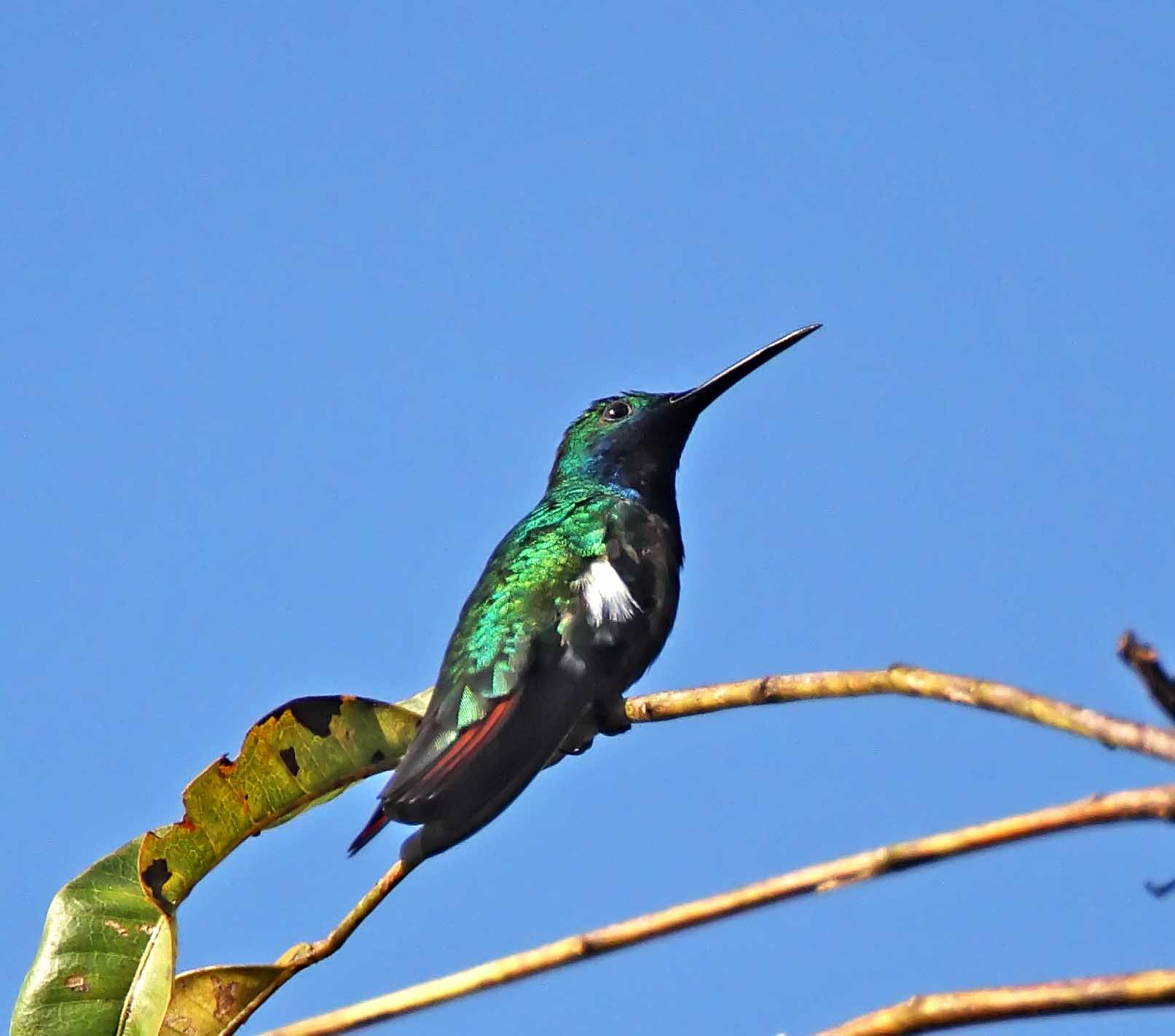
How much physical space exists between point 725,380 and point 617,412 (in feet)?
1.32

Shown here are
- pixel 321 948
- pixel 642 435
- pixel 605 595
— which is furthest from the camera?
pixel 642 435

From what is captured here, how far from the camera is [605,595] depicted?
456cm

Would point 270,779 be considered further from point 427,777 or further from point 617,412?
point 617,412

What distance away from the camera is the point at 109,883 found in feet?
9.45

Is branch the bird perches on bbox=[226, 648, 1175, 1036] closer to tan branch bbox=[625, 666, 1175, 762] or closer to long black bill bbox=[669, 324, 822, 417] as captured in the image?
tan branch bbox=[625, 666, 1175, 762]

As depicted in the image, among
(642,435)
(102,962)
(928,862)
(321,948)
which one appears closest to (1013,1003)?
(928,862)

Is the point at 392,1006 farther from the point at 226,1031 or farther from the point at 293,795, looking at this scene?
the point at 293,795

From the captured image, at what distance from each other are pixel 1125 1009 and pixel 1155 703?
0.22 m

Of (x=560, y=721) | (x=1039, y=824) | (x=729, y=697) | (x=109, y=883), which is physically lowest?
(x=1039, y=824)

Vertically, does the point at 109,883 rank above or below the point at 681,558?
below

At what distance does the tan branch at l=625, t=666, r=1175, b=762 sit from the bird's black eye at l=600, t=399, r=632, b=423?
290 cm

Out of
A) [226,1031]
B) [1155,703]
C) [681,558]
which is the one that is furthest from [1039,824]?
[681,558]

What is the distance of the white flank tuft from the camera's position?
449cm

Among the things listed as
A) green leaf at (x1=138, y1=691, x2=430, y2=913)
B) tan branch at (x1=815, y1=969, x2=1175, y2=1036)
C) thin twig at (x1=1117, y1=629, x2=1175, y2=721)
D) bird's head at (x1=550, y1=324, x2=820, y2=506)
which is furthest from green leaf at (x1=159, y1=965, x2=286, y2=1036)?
bird's head at (x1=550, y1=324, x2=820, y2=506)
